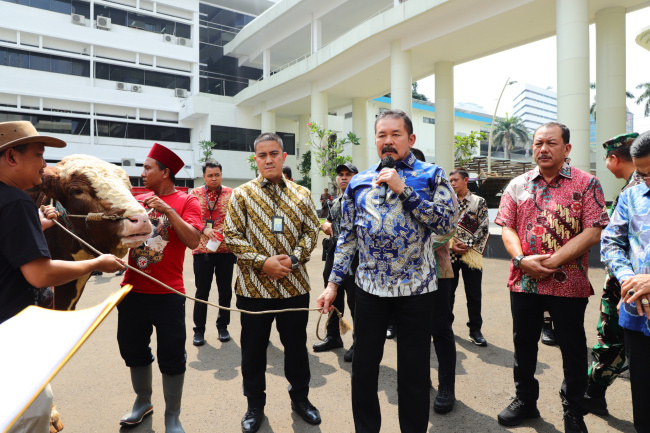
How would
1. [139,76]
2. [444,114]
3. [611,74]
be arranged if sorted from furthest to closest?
[139,76] → [444,114] → [611,74]

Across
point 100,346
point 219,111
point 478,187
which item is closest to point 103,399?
point 100,346

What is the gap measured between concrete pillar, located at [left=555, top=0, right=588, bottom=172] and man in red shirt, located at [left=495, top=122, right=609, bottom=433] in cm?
1064

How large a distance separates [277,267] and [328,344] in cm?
211

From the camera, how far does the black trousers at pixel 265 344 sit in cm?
305

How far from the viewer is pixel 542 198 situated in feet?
9.71

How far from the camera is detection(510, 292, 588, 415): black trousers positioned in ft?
9.08

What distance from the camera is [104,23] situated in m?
32.1

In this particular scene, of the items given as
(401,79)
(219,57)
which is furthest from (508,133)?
(401,79)

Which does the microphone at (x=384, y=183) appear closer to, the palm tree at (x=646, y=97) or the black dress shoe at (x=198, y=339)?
the black dress shoe at (x=198, y=339)

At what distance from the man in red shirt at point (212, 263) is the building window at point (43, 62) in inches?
1322

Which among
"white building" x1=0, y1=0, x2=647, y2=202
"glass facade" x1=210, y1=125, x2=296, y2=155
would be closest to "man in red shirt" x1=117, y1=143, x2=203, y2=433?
"white building" x1=0, y1=0, x2=647, y2=202

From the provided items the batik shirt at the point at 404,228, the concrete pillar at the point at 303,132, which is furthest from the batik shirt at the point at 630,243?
the concrete pillar at the point at 303,132

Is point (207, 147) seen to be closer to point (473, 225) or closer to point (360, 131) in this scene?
point (360, 131)

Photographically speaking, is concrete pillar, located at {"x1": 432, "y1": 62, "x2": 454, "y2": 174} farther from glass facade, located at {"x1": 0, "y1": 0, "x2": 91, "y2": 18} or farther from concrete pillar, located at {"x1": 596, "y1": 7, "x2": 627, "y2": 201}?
glass facade, located at {"x1": 0, "y1": 0, "x2": 91, "y2": 18}
